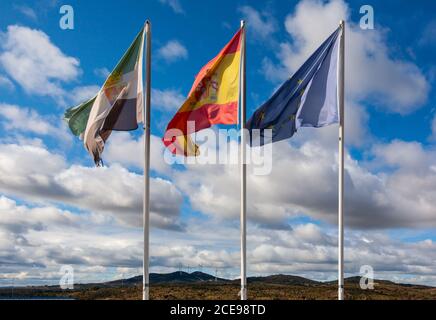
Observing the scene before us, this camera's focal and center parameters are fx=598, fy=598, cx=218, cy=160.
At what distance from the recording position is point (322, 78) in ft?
112

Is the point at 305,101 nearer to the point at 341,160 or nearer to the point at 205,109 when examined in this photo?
the point at 341,160

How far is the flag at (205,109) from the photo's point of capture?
33750 mm

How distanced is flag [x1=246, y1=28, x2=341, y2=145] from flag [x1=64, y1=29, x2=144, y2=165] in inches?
268

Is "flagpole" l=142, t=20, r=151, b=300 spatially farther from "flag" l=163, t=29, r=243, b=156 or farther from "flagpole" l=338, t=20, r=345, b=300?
"flagpole" l=338, t=20, r=345, b=300

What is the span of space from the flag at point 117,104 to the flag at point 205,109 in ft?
7.97

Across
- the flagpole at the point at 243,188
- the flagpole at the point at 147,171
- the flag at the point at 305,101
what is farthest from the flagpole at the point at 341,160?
the flagpole at the point at 147,171

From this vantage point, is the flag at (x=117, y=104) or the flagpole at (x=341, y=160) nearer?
the flagpole at (x=341, y=160)

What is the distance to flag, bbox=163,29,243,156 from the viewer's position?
3375cm

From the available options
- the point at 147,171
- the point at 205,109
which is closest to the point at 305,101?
the point at 205,109

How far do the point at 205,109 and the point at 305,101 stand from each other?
18.6ft

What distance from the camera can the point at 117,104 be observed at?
34625 millimetres

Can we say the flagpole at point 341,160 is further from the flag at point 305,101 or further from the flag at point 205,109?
the flag at point 205,109

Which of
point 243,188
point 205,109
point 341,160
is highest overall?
point 205,109
